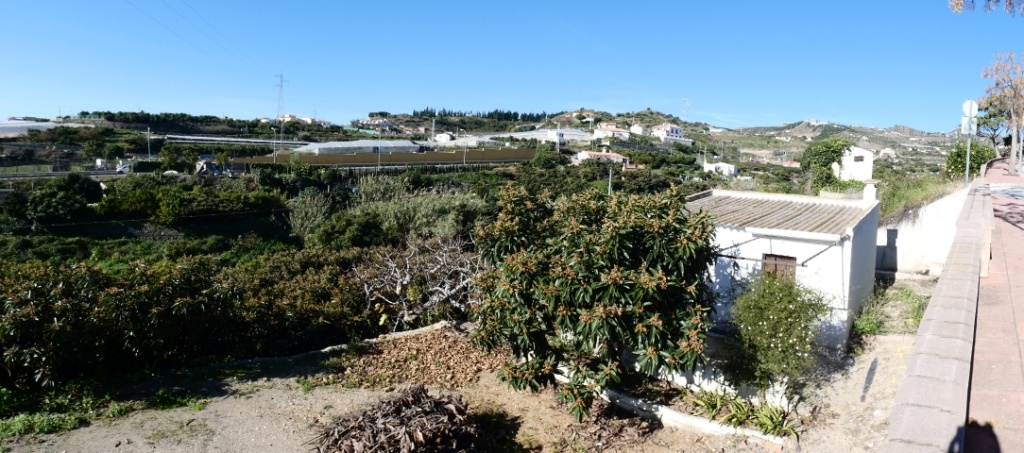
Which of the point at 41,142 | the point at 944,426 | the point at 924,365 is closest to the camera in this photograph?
the point at 944,426

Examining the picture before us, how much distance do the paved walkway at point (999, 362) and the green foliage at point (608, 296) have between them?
8.63ft

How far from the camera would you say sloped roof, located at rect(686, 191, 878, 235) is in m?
9.02

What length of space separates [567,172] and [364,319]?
1514 inches

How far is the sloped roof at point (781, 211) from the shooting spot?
9023 millimetres

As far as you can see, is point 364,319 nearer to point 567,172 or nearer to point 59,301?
point 59,301

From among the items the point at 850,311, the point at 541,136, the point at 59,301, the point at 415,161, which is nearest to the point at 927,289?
the point at 850,311

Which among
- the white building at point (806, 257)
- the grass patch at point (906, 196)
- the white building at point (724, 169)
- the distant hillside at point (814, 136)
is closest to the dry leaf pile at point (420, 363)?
the white building at point (806, 257)

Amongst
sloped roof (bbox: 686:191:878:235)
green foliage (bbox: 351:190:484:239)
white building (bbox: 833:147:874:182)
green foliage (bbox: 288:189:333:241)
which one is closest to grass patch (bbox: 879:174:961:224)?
sloped roof (bbox: 686:191:878:235)

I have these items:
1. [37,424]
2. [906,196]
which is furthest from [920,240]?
[37,424]

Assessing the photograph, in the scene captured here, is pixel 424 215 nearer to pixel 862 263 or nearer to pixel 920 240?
pixel 862 263

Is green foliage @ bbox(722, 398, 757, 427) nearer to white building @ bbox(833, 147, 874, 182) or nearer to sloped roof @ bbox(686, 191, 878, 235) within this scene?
sloped roof @ bbox(686, 191, 878, 235)

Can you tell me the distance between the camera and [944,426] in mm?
1799

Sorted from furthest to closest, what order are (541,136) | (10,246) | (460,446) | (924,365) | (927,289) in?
(541,136) → (10,246) → (927,289) → (460,446) → (924,365)

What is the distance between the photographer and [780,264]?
8695mm
